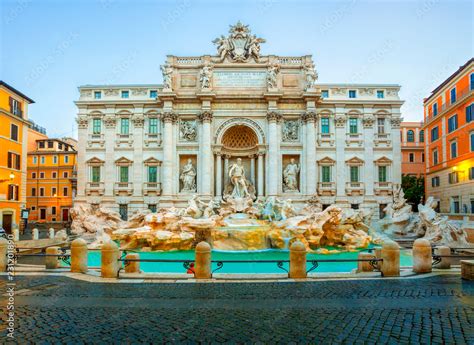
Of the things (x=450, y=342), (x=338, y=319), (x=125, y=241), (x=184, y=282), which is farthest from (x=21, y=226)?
(x=450, y=342)

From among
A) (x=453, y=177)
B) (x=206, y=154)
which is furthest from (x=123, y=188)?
(x=453, y=177)

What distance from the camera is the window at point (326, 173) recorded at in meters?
32.5

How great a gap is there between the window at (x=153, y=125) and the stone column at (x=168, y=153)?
1729 mm

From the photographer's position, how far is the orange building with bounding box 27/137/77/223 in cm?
5009

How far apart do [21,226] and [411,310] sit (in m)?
33.4

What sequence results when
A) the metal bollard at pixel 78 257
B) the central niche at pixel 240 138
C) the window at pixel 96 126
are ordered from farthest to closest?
the window at pixel 96 126 → the central niche at pixel 240 138 → the metal bollard at pixel 78 257

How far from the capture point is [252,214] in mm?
26656

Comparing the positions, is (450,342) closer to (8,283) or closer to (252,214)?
(8,283)

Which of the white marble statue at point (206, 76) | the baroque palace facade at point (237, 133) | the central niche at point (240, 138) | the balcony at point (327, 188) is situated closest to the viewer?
the white marble statue at point (206, 76)

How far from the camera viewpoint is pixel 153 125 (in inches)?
1299

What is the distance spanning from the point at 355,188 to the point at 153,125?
20331mm

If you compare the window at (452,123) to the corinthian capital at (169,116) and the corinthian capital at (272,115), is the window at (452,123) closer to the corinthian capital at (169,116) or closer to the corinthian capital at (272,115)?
the corinthian capital at (272,115)

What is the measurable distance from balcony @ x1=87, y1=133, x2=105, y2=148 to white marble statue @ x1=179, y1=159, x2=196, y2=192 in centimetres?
856

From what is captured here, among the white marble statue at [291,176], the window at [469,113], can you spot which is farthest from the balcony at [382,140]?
the white marble statue at [291,176]
